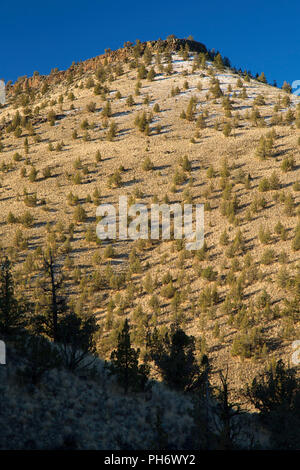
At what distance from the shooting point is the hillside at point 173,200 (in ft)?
67.5

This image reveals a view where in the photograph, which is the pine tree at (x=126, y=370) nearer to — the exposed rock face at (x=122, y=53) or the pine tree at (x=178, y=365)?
the pine tree at (x=178, y=365)

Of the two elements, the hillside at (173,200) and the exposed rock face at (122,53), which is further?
the exposed rock face at (122,53)

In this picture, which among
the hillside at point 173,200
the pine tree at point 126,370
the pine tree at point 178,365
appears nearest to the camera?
the pine tree at point 126,370

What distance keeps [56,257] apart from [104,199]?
1086cm

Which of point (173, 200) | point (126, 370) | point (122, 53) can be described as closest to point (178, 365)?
point (126, 370)

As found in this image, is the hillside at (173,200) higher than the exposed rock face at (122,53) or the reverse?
the reverse

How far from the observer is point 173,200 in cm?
3447

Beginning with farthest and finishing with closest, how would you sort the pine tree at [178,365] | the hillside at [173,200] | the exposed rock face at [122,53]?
the exposed rock face at [122,53]
the hillside at [173,200]
the pine tree at [178,365]

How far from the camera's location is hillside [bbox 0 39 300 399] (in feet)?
67.5

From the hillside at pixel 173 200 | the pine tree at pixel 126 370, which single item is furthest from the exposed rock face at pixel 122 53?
the pine tree at pixel 126 370

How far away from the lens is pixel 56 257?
27453 mm

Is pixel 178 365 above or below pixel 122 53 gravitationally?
below

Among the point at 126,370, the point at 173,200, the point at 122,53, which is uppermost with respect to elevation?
the point at 122,53

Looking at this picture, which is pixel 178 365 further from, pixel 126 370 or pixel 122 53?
pixel 122 53
